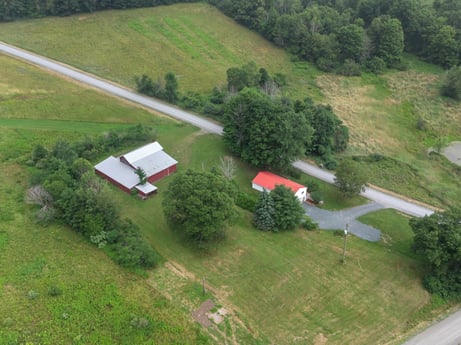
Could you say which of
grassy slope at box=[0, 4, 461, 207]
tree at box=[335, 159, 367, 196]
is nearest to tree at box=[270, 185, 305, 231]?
tree at box=[335, 159, 367, 196]

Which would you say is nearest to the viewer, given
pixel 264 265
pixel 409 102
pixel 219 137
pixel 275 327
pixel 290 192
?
pixel 275 327

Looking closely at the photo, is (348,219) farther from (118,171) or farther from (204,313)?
(118,171)

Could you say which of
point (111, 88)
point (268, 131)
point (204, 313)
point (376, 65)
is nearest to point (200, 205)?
point (204, 313)

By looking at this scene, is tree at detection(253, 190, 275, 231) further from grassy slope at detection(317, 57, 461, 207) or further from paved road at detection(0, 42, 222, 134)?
paved road at detection(0, 42, 222, 134)

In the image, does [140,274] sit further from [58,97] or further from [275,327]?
[58,97]

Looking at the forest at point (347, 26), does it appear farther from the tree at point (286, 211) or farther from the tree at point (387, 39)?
the tree at point (286, 211)

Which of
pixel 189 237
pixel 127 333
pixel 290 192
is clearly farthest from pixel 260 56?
pixel 127 333

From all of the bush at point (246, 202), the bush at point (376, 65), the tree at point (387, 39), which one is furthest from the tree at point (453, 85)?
the bush at point (246, 202)
